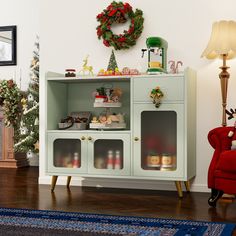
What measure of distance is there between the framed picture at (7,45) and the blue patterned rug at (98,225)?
4.21m

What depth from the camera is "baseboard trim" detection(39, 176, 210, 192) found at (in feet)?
15.0

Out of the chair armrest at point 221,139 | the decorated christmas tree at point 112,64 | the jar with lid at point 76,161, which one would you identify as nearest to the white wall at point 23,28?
the decorated christmas tree at point 112,64

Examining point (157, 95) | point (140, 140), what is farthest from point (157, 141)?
point (157, 95)

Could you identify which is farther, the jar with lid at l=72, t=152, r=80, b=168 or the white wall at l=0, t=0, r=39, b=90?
the white wall at l=0, t=0, r=39, b=90

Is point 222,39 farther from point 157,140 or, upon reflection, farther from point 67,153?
point 67,153

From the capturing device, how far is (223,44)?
413 centimetres

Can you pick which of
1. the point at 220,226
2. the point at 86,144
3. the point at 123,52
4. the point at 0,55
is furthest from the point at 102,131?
the point at 0,55

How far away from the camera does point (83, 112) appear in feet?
15.8

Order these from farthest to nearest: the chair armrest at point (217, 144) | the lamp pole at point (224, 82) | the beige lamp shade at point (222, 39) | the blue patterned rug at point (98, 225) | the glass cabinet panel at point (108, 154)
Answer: the glass cabinet panel at point (108, 154) < the lamp pole at point (224, 82) < the beige lamp shade at point (222, 39) < the chair armrest at point (217, 144) < the blue patterned rug at point (98, 225)

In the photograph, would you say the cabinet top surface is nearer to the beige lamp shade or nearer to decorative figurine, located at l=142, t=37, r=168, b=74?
decorative figurine, located at l=142, t=37, r=168, b=74

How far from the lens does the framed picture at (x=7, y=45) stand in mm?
7117

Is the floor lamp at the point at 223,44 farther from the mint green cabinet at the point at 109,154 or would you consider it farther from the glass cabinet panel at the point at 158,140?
the mint green cabinet at the point at 109,154

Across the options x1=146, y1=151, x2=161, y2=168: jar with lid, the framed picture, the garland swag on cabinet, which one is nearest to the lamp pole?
the garland swag on cabinet

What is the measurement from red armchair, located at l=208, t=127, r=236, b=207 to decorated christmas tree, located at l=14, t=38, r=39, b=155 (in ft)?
10.8
